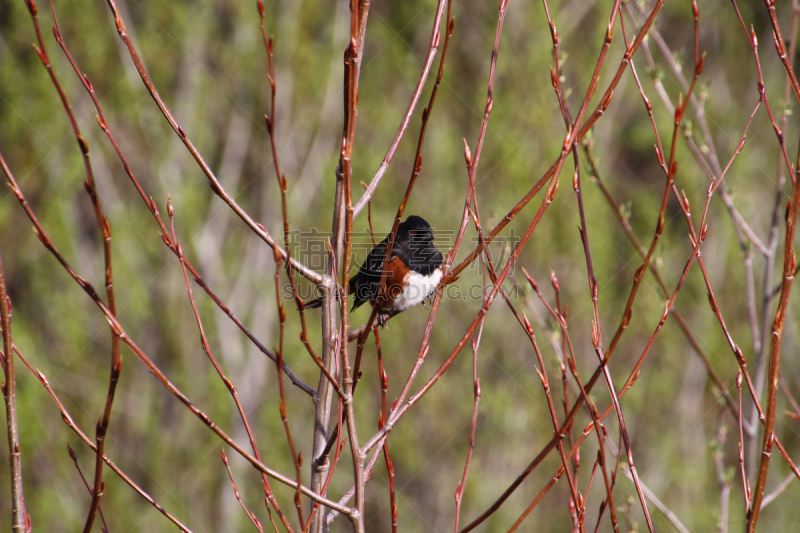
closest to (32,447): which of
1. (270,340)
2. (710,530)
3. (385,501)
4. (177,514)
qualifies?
(177,514)

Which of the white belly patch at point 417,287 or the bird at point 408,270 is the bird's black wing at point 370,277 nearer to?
the bird at point 408,270

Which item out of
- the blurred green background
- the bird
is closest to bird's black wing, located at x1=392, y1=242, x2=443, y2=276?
the bird

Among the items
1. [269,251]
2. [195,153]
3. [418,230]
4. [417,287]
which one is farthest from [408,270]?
[269,251]

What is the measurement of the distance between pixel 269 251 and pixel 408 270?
10.1 feet

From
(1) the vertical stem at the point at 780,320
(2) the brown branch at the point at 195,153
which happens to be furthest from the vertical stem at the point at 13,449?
(1) the vertical stem at the point at 780,320

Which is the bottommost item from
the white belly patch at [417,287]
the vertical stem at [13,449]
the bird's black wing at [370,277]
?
the vertical stem at [13,449]

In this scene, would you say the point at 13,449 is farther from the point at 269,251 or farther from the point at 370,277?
the point at 269,251

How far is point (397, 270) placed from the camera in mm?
2541

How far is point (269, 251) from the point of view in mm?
5348

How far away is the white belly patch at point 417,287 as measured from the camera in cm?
252

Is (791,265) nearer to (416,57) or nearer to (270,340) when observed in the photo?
(270,340)

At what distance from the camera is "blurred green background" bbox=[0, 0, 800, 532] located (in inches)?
191

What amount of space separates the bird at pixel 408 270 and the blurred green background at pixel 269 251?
6.41ft

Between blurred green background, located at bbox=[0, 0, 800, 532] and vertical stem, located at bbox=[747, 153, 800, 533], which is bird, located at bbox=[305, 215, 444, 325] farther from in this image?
blurred green background, located at bbox=[0, 0, 800, 532]
